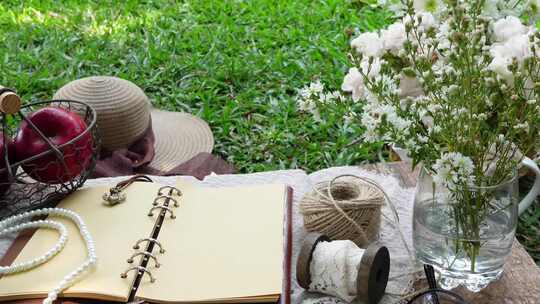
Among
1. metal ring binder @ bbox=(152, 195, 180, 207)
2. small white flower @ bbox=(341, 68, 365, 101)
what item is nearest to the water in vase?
small white flower @ bbox=(341, 68, 365, 101)

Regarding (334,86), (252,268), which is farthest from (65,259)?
(334,86)

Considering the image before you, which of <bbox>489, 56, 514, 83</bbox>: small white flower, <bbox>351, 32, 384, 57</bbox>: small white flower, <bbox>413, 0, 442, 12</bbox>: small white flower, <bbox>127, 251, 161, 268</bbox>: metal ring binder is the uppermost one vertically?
<bbox>413, 0, 442, 12</bbox>: small white flower

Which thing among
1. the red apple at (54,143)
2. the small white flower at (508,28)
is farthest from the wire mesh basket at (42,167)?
the small white flower at (508,28)

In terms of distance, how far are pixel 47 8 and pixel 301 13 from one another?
47.4 inches

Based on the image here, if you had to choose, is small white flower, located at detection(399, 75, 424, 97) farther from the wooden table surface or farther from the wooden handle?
the wooden handle

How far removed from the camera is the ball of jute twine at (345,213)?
1.28 m

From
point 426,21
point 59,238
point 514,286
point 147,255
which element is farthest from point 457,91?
point 59,238

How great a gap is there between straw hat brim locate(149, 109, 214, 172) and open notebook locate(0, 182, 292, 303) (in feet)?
2.63

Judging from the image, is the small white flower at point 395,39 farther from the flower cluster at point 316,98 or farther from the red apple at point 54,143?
the red apple at point 54,143

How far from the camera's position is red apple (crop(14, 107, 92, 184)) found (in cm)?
132

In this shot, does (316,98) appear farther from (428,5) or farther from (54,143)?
(54,143)

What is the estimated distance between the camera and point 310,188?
1530 millimetres

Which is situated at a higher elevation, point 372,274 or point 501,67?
point 501,67

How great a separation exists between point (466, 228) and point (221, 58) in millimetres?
1998
